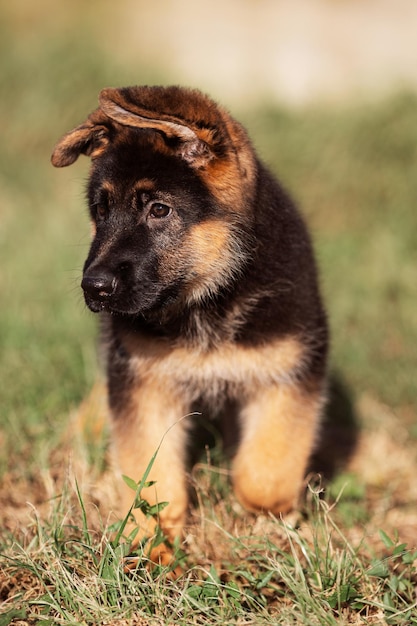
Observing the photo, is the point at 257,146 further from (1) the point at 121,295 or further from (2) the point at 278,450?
(2) the point at 278,450

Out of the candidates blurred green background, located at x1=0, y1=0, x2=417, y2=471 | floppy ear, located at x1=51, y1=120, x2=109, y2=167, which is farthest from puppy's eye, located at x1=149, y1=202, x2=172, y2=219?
blurred green background, located at x1=0, y1=0, x2=417, y2=471

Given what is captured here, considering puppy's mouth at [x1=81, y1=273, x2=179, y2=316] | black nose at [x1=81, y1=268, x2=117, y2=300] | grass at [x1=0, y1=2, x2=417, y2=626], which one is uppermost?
black nose at [x1=81, y1=268, x2=117, y2=300]

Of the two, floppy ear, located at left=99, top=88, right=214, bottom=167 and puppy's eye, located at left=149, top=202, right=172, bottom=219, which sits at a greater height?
floppy ear, located at left=99, top=88, right=214, bottom=167

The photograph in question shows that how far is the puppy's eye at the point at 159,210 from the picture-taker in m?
3.86

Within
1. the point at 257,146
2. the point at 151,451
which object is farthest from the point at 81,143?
the point at 151,451

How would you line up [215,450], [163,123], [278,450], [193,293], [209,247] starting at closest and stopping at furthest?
[163,123] → [209,247] → [193,293] → [278,450] → [215,450]

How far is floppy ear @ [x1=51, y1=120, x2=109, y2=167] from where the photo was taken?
407cm

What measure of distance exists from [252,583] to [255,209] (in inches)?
70.4

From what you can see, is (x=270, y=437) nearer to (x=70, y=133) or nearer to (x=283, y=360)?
(x=283, y=360)

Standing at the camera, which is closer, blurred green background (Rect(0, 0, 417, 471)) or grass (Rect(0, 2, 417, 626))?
grass (Rect(0, 2, 417, 626))

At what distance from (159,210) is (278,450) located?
1.51 meters

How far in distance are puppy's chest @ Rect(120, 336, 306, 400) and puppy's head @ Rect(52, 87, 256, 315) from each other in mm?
314

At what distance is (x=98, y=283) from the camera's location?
3629mm

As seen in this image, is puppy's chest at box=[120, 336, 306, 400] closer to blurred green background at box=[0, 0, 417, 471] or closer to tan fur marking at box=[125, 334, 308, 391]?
tan fur marking at box=[125, 334, 308, 391]
